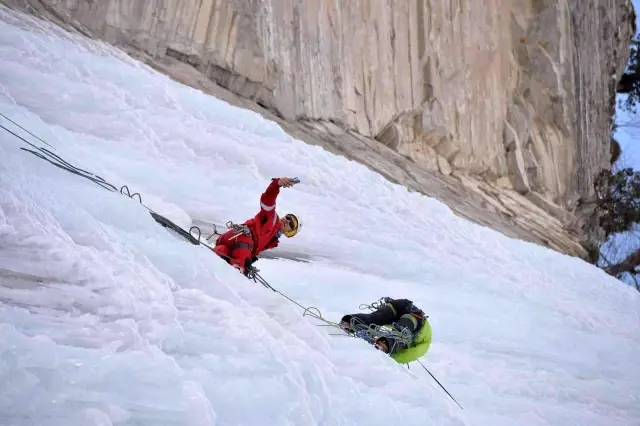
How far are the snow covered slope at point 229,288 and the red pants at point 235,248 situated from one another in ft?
1.04

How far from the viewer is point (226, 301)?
219cm

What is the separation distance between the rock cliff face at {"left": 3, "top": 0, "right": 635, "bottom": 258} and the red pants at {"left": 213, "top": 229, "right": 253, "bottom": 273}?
139 inches

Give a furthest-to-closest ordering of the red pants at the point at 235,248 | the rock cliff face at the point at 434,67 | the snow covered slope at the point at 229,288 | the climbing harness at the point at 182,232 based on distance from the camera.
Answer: the rock cliff face at the point at 434,67 → the red pants at the point at 235,248 → the climbing harness at the point at 182,232 → the snow covered slope at the point at 229,288

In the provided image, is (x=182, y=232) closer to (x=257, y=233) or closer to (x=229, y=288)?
(x=229, y=288)

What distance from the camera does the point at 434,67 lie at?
Answer: 9891mm

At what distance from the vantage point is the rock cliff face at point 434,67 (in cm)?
682

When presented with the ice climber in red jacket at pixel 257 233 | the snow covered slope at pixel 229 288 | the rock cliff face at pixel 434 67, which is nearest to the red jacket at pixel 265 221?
the ice climber in red jacket at pixel 257 233

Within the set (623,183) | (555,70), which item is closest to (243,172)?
(555,70)

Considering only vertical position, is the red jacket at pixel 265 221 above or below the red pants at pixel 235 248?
above

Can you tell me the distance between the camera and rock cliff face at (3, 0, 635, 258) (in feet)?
22.4

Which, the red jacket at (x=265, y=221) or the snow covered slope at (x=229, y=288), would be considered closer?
the snow covered slope at (x=229, y=288)

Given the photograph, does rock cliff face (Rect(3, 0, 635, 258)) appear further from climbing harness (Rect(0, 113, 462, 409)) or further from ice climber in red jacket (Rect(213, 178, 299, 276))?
climbing harness (Rect(0, 113, 462, 409))

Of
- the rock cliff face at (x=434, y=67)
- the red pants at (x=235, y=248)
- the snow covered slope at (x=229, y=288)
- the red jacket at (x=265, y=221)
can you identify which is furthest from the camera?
the rock cliff face at (x=434, y=67)

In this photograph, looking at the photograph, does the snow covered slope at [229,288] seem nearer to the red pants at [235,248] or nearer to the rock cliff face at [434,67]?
the red pants at [235,248]
